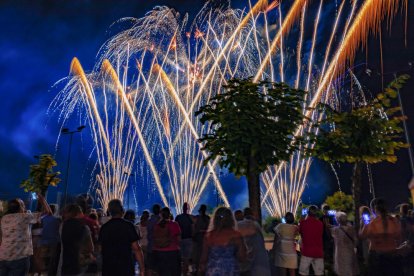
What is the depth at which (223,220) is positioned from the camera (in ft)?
19.7

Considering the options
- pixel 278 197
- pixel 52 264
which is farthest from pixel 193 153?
pixel 52 264

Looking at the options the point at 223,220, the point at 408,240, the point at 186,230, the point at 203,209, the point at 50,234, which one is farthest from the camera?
the point at 186,230

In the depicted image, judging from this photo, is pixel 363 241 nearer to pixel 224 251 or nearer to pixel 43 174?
pixel 224 251

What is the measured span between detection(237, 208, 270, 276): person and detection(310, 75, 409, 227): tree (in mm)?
5224

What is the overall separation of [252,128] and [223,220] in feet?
19.6

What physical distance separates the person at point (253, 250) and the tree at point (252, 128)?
4.34 metres

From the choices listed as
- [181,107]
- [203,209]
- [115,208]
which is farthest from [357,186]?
[181,107]

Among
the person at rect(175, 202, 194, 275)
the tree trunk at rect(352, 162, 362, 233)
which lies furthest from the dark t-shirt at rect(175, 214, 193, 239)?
the tree trunk at rect(352, 162, 362, 233)

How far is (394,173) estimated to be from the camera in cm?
4703

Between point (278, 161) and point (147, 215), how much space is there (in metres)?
4.86

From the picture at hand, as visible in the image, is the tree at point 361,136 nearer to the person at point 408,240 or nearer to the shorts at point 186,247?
the person at point 408,240

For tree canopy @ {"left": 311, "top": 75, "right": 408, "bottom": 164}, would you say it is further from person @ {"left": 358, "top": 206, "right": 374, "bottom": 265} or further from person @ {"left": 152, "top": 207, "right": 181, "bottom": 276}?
person @ {"left": 152, "top": 207, "right": 181, "bottom": 276}

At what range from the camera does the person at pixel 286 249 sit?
849 centimetres

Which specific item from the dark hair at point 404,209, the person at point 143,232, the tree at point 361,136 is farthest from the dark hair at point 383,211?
the person at point 143,232
